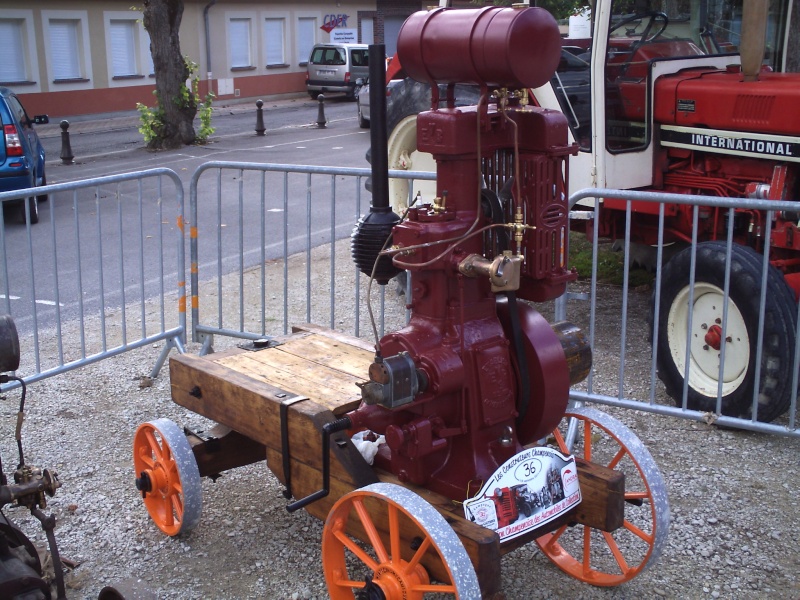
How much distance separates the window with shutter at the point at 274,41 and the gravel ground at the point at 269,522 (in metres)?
26.7

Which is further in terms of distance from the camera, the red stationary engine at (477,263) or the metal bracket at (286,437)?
the metal bracket at (286,437)

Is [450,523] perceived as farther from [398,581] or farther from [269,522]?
[269,522]

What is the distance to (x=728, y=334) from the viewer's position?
4.64 m

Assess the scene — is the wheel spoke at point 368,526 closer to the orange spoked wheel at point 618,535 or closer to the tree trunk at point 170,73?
the orange spoked wheel at point 618,535

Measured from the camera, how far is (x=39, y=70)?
23.3 m

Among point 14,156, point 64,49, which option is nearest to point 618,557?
point 14,156

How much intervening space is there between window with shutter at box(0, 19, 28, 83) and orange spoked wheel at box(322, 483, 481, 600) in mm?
22993

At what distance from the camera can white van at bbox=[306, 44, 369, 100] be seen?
28297 mm

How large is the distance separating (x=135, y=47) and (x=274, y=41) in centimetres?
592

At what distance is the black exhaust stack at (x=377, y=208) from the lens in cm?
291

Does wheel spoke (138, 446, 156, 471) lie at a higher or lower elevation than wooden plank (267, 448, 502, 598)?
lower

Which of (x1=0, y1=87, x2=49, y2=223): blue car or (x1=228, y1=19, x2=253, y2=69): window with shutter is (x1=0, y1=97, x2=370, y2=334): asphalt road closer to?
(x1=0, y1=87, x2=49, y2=223): blue car

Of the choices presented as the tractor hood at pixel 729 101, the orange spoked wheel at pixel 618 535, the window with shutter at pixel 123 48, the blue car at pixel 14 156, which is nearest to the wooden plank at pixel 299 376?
the orange spoked wheel at pixel 618 535

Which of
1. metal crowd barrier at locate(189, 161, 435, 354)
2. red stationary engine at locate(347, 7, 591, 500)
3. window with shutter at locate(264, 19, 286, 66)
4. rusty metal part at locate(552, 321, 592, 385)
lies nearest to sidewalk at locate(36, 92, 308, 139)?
window with shutter at locate(264, 19, 286, 66)
